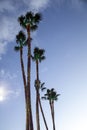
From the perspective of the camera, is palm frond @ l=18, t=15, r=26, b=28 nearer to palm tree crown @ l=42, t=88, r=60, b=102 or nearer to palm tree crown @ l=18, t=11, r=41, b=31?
palm tree crown @ l=18, t=11, r=41, b=31

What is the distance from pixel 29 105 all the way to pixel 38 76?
15597 millimetres

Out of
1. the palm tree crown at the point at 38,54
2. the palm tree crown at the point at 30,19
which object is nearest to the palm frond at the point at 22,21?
the palm tree crown at the point at 30,19

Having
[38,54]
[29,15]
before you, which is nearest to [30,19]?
[29,15]

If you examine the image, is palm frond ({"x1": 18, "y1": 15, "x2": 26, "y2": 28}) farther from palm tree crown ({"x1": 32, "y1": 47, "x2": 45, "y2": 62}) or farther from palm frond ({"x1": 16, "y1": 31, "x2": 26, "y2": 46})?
palm tree crown ({"x1": 32, "y1": 47, "x2": 45, "y2": 62})

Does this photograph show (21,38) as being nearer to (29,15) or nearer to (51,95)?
(29,15)

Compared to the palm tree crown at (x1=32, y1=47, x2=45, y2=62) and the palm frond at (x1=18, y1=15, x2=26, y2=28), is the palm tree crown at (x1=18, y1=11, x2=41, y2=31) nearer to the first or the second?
the palm frond at (x1=18, y1=15, x2=26, y2=28)

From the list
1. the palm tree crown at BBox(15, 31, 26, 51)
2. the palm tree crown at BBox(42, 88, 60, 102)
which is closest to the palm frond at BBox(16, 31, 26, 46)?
the palm tree crown at BBox(15, 31, 26, 51)

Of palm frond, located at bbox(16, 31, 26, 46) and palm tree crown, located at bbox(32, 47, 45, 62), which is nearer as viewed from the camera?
palm frond, located at bbox(16, 31, 26, 46)

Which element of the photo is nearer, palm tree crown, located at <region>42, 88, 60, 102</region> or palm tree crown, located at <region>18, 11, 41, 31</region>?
palm tree crown, located at <region>18, 11, 41, 31</region>

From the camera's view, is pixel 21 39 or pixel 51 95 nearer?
pixel 21 39

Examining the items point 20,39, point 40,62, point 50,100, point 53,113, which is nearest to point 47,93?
point 50,100

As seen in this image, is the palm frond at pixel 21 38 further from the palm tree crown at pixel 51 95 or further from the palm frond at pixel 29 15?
the palm tree crown at pixel 51 95

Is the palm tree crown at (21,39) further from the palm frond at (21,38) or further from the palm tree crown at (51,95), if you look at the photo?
the palm tree crown at (51,95)

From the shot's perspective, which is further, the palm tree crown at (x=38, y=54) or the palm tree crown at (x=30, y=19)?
the palm tree crown at (x=38, y=54)
